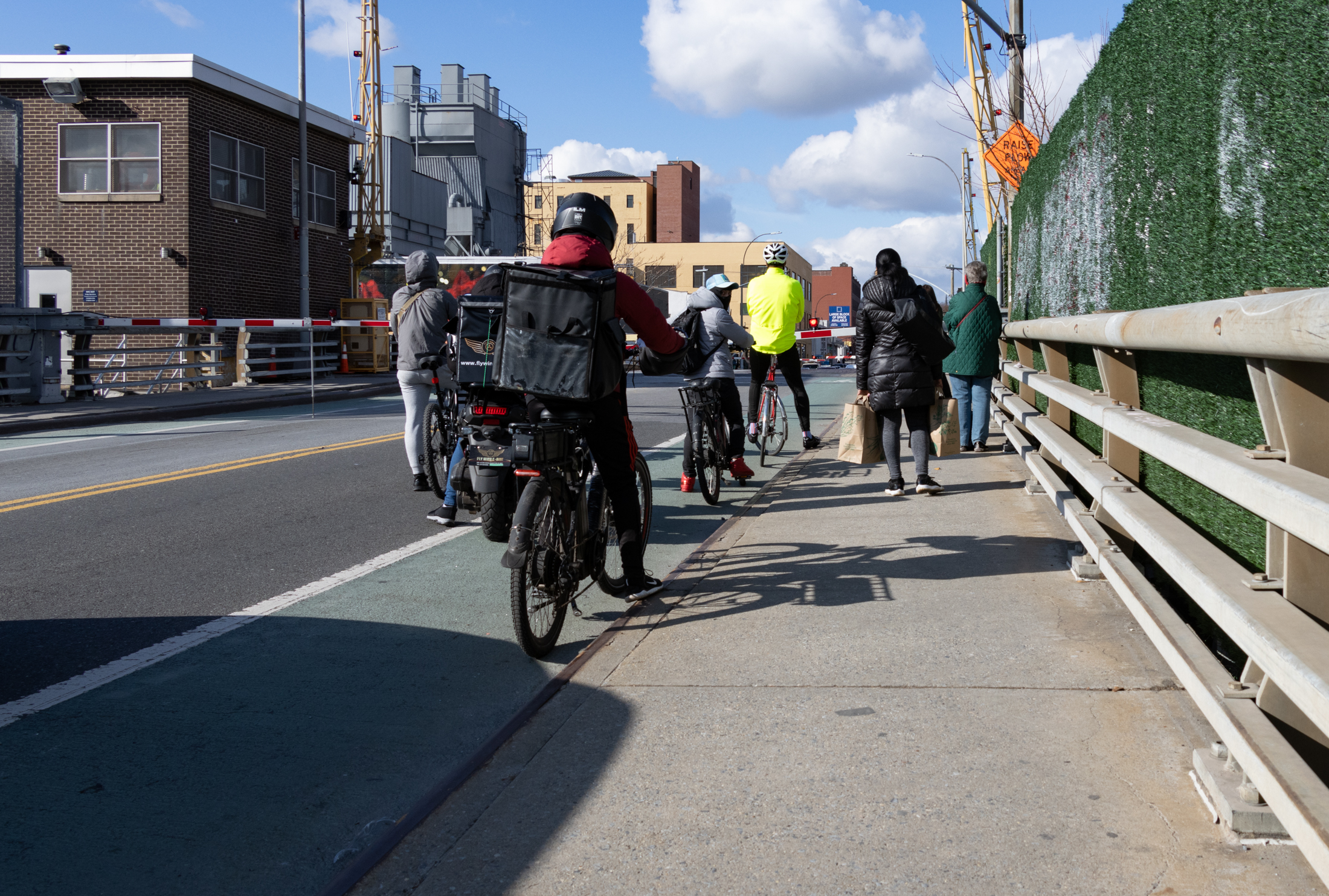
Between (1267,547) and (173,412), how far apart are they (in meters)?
18.6

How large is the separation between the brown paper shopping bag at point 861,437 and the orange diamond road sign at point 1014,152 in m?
5.13

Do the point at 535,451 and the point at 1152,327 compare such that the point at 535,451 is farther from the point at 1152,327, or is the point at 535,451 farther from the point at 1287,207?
the point at 1287,207

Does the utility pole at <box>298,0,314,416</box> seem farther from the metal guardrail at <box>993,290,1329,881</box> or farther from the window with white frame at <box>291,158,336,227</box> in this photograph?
the metal guardrail at <box>993,290,1329,881</box>

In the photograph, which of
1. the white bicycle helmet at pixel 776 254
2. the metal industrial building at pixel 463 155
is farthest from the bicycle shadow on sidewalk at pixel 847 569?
the metal industrial building at pixel 463 155

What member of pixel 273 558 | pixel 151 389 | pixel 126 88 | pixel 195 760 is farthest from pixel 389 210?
pixel 195 760

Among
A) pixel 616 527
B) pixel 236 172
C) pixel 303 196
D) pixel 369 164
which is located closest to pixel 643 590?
pixel 616 527

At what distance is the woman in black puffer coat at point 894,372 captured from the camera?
29.6ft

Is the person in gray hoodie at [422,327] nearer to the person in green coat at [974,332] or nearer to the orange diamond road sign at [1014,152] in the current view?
the person in green coat at [974,332]

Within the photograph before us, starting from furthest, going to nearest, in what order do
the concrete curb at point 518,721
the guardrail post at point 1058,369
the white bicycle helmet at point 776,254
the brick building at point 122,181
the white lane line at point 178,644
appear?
the brick building at point 122,181
the white bicycle helmet at point 776,254
the guardrail post at point 1058,369
the white lane line at point 178,644
the concrete curb at point 518,721

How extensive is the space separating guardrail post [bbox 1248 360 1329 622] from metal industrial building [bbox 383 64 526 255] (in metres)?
52.1

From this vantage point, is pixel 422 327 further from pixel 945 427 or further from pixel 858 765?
pixel 858 765

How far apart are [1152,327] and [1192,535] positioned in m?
0.65

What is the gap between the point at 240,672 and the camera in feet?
16.0

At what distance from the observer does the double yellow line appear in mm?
9312
